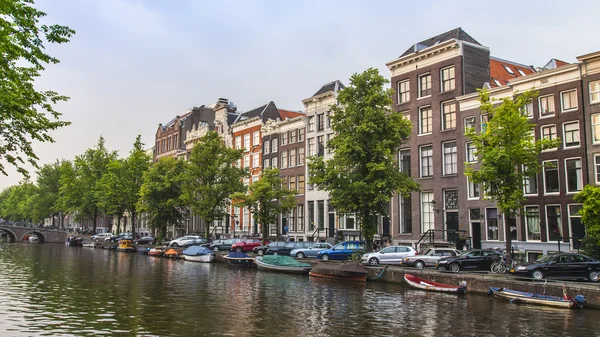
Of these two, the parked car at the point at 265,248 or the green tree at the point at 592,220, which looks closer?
the green tree at the point at 592,220

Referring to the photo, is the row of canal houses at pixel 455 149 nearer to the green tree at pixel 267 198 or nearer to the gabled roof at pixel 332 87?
the gabled roof at pixel 332 87

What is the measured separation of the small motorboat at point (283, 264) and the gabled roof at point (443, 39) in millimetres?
25112

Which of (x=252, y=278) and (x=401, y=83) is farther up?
(x=401, y=83)

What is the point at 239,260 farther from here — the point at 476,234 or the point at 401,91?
the point at 401,91

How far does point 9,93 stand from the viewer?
17203mm

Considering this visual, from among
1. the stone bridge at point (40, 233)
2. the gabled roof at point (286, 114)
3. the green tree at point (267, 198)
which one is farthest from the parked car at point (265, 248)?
the stone bridge at point (40, 233)

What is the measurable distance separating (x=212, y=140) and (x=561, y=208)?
40.8 meters

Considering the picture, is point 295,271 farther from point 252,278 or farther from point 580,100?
point 580,100

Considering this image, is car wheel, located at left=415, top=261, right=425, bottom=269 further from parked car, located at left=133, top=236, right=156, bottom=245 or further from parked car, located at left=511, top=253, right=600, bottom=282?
parked car, located at left=133, top=236, right=156, bottom=245

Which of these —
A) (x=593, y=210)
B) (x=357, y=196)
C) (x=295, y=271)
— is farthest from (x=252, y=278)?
(x=593, y=210)

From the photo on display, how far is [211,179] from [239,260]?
65.6 ft

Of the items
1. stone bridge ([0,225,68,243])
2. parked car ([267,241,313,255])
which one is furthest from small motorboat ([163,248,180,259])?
stone bridge ([0,225,68,243])

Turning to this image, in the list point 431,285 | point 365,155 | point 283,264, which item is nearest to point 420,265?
point 431,285

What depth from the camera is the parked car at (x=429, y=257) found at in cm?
3559
